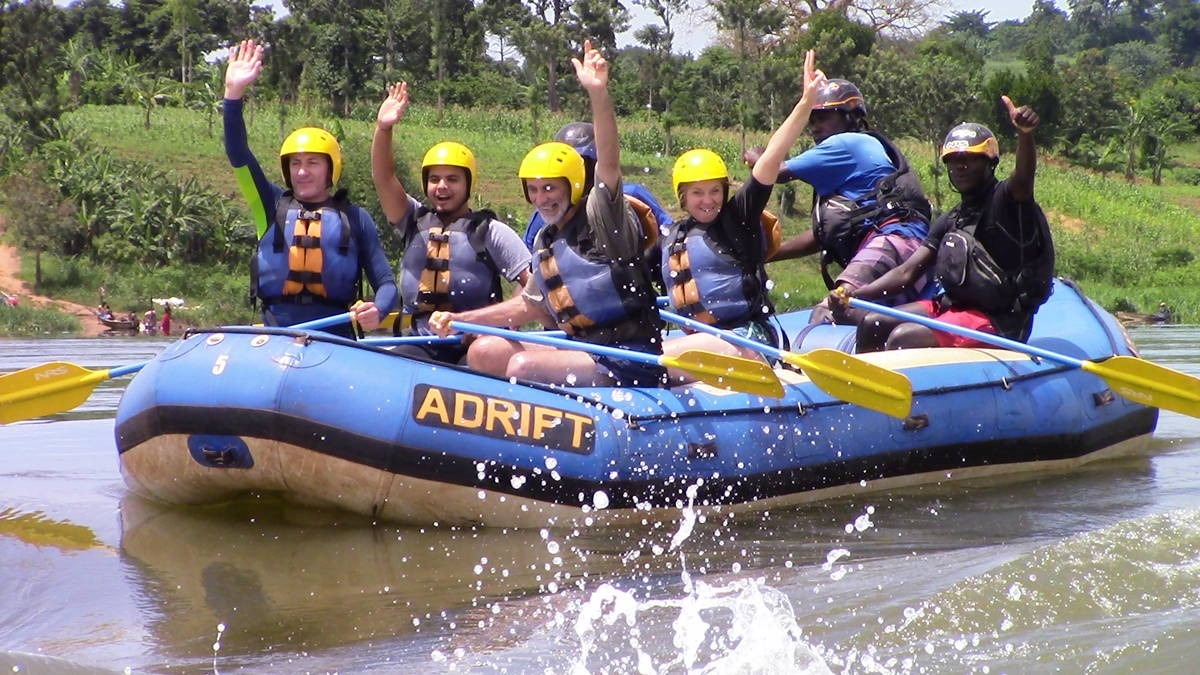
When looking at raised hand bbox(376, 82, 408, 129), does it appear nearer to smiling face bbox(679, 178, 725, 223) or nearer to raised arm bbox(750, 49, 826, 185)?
smiling face bbox(679, 178, 725, 223)

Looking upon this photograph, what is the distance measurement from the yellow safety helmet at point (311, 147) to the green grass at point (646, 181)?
19.4m

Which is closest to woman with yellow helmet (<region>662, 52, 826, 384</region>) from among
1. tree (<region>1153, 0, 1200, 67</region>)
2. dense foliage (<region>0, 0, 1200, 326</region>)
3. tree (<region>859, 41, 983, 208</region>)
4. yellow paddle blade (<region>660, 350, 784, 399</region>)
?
yellow paddle blade (<region>660, 350, 784, 399</region>)

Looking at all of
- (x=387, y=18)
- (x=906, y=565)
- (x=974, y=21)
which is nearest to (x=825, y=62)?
(x=387, y=18)

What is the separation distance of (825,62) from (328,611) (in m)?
33.3

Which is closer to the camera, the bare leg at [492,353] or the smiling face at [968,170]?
the bare leg at [492,353]

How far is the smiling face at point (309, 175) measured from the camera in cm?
552

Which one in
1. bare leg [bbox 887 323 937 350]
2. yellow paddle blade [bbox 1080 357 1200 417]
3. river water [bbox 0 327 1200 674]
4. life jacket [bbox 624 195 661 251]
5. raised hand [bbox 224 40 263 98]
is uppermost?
raised hand [bbox 224 40 263 98]

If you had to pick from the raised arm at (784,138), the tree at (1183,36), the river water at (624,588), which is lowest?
the river water at (624,588)

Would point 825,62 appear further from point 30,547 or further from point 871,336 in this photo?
point 30,547

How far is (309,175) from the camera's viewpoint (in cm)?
552

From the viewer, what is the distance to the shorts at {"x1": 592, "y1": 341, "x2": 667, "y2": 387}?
5.33 meters

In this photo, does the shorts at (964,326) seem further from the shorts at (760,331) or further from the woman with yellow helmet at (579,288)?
the woman with yellow helmet at (579,288)

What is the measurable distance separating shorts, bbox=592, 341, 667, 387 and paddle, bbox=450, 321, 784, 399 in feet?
0.39

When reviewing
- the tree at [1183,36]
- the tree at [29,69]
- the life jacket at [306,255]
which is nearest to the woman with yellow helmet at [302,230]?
the life jacket at [306,255]
